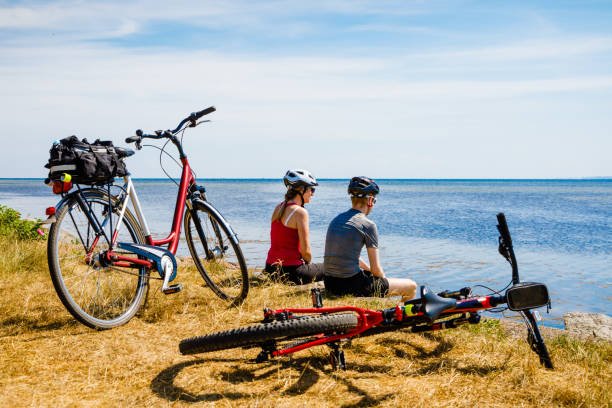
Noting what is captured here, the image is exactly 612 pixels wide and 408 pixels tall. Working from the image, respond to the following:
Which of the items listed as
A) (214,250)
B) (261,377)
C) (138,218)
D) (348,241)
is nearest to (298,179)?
(348,241)

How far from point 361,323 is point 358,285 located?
8.62ft

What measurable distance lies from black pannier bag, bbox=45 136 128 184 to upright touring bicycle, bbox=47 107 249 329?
0.5 inches

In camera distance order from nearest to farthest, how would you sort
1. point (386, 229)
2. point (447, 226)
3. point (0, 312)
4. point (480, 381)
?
point (480, 381), point (0, 312), point (386, 229), point (447, 226)

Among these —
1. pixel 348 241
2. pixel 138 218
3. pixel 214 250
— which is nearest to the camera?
pixel 138 218

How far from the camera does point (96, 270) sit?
4801 millimetres

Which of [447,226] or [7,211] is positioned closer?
[7,211]

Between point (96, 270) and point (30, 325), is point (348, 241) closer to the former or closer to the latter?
point (96, 270)

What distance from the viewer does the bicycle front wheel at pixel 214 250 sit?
5434 mm

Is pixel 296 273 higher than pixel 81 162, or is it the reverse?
pixel 81 162

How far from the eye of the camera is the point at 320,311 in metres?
4.23

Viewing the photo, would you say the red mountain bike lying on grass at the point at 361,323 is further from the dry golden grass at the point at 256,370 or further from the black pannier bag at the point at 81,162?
the black pannier bag at the point at 81,162

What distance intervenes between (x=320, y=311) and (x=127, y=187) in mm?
2333

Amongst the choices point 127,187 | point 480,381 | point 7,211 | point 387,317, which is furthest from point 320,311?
point 7,211

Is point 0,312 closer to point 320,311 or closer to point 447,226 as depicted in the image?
point 320,311
